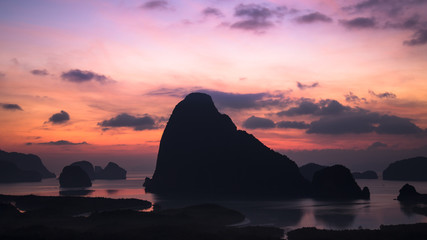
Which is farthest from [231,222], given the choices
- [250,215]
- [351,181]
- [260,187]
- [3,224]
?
[260,187]

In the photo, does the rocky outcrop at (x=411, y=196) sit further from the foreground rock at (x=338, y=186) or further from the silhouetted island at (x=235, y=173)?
the silhouetted island at (x=235, y=173)

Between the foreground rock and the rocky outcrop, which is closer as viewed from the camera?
the rocky outcrop

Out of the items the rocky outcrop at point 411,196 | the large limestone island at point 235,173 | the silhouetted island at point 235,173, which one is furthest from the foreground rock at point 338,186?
the rocky outcrop at point 411,196

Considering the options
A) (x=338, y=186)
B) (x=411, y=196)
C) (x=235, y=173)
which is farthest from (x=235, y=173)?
(x=411, y=196)

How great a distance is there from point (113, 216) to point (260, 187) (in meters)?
117

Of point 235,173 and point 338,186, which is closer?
point 338,186

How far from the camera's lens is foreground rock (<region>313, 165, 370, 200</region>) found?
158125 millimetres

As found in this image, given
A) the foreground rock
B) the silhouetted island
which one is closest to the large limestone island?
the silhouetted island

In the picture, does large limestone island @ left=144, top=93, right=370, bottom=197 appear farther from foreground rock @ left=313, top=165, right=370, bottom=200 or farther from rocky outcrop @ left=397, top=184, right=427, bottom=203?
rocky outcrop @ left=397, top=184, right=427, bottom=203

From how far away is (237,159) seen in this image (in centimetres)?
19438

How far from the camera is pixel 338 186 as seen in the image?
6314 inches

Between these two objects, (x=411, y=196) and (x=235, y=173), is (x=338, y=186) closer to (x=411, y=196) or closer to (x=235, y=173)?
(x=411, y=196)

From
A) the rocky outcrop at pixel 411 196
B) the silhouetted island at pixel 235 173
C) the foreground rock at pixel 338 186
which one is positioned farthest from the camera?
the silhouetted island at pixel 235 173

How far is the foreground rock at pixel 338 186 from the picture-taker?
158 metres
